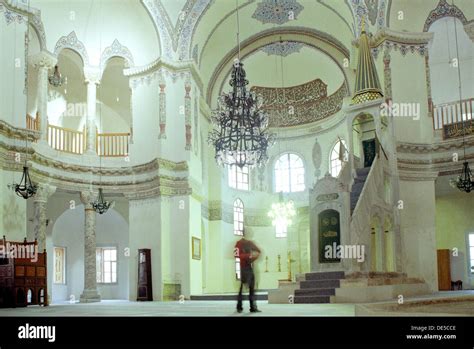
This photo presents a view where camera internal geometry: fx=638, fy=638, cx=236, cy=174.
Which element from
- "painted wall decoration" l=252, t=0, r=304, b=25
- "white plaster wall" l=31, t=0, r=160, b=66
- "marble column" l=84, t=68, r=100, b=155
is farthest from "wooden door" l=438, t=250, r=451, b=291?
"marble column" l=84, t=68, r=100, b=155

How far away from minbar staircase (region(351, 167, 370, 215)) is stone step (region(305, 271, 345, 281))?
1301mm

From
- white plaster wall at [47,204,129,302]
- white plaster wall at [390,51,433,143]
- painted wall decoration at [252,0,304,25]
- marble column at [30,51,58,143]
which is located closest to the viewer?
marble column at [30,51,58,143]

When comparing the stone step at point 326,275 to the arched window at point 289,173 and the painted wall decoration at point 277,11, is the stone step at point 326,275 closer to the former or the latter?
the painted wall decoration at point 277,11

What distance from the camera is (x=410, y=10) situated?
16.9 meters

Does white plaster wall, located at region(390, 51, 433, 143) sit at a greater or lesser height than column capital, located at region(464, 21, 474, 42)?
lesser

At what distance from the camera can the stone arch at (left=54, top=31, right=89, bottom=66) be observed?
16562mm

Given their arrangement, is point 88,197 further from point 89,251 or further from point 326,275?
point 326,275

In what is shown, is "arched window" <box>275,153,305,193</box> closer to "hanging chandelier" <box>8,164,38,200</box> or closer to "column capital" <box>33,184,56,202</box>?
"column capital" <box>33,184,56,202</box>

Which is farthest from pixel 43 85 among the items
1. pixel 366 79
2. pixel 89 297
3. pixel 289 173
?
pixel 289 173

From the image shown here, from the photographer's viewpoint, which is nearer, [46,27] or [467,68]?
[46,27]

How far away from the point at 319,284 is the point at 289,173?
1171 centimetres

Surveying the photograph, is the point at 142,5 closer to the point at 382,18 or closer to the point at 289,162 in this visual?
the point at 382,18
